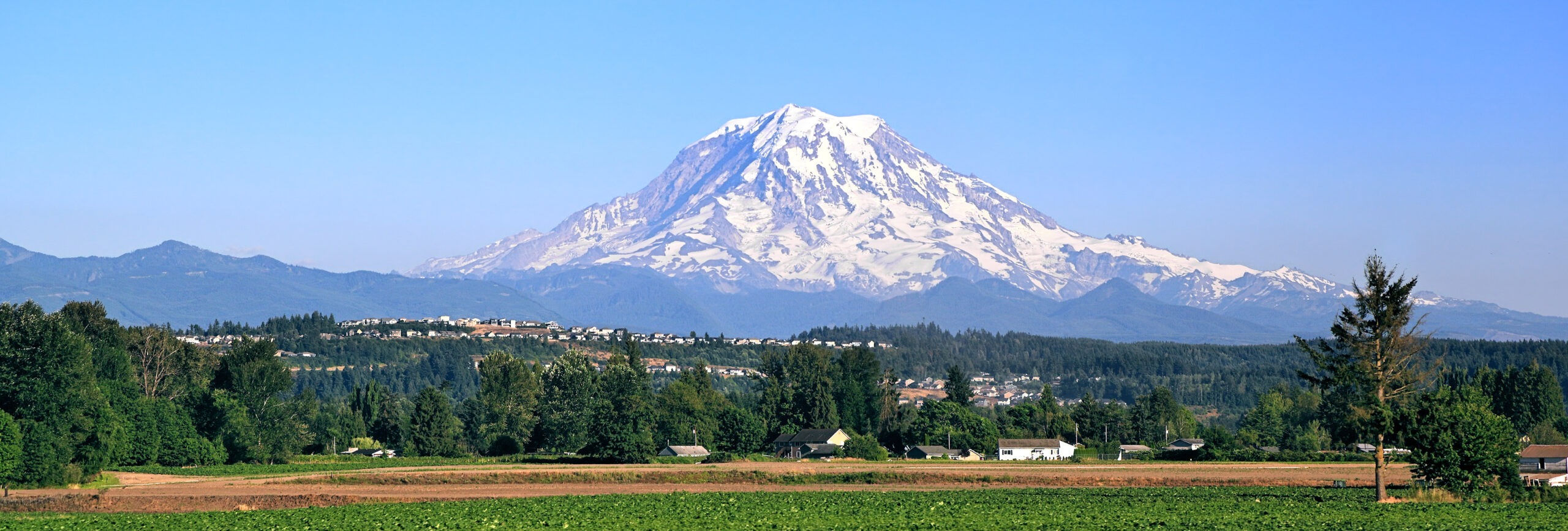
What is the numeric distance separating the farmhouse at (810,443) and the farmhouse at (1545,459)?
190 feet

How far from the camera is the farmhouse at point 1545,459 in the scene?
82.4 metres

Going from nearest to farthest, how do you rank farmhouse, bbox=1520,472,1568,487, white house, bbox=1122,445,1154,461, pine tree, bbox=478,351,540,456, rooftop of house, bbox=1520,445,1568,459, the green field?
the green field → farmhouse, bbox=1520,472,1568,487 → rooftop of house, bbox=1520,445,1568,459 → white house, bbox=1122,445,1154,461 → pine tree, bbox=478,351,540,456

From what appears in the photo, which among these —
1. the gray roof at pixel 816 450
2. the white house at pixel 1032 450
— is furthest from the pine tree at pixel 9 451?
the white house at pixel 1032 450

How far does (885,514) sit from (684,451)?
262 ft

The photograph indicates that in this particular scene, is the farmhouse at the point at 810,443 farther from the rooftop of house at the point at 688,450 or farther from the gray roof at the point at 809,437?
the rooftop of house at the point at 688,450

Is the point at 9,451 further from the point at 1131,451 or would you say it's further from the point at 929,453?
the point at 1131,451

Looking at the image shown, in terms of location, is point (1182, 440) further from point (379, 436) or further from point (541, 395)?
point (379, 436)

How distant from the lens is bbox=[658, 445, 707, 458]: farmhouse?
129125 mm

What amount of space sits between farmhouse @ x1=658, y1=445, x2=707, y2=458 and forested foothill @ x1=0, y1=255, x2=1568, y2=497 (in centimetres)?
269

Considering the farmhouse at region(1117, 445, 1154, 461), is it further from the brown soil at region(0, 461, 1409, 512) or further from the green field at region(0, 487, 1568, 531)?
the green field at region(0, 487, 1568, 531)

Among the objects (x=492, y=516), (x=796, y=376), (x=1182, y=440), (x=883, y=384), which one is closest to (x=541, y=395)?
(x=796, y=376)

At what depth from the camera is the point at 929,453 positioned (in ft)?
433

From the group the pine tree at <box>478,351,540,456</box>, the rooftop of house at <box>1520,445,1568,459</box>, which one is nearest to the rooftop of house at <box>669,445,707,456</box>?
the pine tree at <box>478,351,540,456</box>

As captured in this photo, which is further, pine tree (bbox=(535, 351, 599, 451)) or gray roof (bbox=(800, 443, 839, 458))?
gray roof (bbox=(800, 443, 839, 458))
